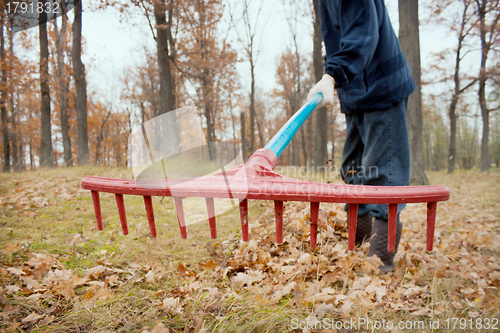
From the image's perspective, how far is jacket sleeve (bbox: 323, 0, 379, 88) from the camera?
1.72 m

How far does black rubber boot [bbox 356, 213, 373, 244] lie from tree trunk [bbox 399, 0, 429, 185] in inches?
214

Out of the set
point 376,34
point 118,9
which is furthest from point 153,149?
point 118,9

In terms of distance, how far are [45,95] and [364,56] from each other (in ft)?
44.9

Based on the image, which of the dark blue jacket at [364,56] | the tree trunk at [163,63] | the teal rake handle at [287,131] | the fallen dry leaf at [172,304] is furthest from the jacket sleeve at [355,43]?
the tree trunk at [163,63]

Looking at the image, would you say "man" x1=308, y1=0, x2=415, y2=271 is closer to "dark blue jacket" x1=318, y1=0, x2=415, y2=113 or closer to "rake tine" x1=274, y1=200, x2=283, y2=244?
"dark blue jacket" x1=318, y1=0, x2=415, y2=113

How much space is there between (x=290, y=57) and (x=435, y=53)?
31.8 feet

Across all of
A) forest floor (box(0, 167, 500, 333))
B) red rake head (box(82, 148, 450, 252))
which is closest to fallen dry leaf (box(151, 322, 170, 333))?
forest floor (box(0, 167, 500, 333))

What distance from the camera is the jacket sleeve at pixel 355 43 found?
172 cm

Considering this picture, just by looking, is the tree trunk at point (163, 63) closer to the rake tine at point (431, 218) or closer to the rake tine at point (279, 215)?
the rake tine at point (279, 215)

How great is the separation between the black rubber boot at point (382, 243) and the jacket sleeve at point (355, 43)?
126 centimetres

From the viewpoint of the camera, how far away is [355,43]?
1.73 m

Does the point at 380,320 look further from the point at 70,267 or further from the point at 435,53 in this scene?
the point at 435,53

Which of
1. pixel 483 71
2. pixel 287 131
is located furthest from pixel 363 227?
pixel 483 71

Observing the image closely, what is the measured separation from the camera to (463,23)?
1408 centimetres
